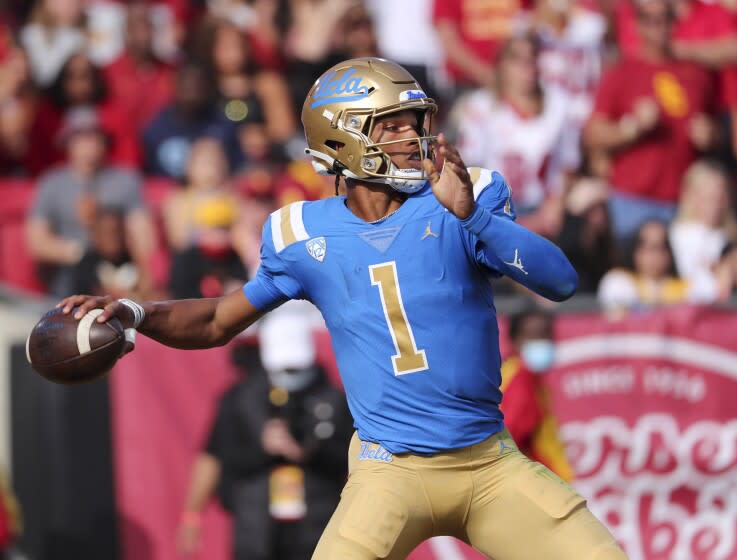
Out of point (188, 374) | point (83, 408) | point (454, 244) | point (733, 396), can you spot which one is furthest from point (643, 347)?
point (454, 244)

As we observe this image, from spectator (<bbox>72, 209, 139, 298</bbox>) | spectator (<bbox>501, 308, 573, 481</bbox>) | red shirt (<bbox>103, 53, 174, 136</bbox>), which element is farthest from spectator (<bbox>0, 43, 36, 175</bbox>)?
spectator (<bbox>501, 308, 573, 481</bbox>)

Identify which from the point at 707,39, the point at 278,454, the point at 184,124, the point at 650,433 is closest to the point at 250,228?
the point at 184,124

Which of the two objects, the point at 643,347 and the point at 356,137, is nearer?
the point at 356,137

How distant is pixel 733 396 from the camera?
7.45 metres

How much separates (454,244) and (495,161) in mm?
4998

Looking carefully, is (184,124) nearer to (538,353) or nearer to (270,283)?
Result: (538,353)

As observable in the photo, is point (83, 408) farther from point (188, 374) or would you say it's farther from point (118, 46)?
point (118, 46)

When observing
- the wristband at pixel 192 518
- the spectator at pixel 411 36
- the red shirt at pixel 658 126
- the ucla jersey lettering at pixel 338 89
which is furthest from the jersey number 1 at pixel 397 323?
the spectator at pixel 411 36

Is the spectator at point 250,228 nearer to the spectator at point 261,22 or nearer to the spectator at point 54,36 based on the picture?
the spectator at point 261,22

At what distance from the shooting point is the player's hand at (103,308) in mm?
4242

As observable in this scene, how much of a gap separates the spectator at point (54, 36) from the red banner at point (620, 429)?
3.03 metres

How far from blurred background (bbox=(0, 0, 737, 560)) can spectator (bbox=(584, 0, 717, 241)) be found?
0.05 ft

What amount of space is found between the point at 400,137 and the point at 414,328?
0.60m

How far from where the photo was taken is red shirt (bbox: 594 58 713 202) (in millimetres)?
8953
